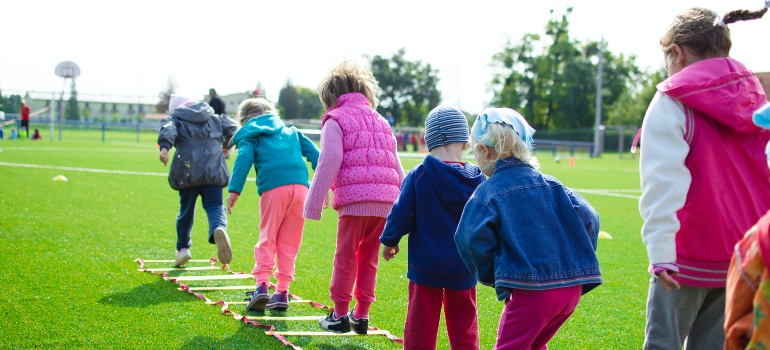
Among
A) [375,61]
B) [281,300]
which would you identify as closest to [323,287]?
[281,300]

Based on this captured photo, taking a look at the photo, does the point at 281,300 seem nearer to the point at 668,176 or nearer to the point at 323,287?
the point at 323,287

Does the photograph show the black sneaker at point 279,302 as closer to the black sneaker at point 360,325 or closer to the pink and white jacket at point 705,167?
the black sneaker at point 360,325

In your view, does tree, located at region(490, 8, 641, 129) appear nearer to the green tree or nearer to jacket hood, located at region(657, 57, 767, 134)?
the green tree

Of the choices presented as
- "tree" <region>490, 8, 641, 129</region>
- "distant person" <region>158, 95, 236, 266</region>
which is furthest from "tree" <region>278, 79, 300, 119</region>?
"distant person" <region>158, 95, 236, 266</region>

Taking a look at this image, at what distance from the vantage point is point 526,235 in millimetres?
2932

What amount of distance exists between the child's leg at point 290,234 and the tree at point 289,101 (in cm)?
8469

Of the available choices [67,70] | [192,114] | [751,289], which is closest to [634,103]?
[67,70]

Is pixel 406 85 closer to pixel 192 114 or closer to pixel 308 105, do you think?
pixel 308 105

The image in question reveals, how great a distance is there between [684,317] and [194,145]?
473 centimetres

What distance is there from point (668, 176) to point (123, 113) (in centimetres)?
6118

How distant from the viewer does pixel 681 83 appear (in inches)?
105

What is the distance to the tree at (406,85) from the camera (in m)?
75.3

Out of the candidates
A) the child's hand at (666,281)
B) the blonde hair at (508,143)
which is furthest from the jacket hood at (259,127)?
the child's hand at (666,281)

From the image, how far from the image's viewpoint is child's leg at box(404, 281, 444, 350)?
3660mm
